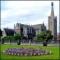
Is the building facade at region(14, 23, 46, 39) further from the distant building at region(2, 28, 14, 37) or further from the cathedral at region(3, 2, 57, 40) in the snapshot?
the distant building at region(2, 28, 14, 37)

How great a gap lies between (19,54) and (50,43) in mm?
32454

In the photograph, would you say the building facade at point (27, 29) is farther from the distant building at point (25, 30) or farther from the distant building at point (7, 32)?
the distant building at point (7, 32)

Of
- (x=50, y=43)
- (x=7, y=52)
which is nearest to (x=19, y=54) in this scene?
(x=7, y=52)

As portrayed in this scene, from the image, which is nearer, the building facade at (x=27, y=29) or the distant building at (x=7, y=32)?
the distant building at (x=7, y=32)

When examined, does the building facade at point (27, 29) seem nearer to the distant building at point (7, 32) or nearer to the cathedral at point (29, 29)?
the cathedral at point (29, 29)

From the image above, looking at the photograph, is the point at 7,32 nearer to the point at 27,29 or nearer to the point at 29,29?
the point at 27,29

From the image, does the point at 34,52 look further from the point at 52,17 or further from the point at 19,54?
the point at 52,17

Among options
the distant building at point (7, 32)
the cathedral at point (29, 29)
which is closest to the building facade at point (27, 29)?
the cathedral at point (29, 29)

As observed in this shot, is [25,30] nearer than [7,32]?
No

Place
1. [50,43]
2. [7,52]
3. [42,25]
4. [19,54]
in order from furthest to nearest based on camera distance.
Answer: [42,25] → [50,43] → [7,52] → [19,54]

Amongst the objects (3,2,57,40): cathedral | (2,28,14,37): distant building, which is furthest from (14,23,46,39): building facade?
(2,28,14,37): distant building

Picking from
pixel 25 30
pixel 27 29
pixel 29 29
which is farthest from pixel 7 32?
pixel 29 29

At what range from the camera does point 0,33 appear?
98.2 meters

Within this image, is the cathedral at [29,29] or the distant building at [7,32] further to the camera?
the cathedral at [29,29]
